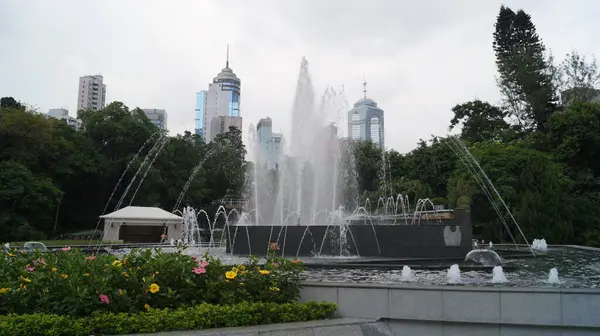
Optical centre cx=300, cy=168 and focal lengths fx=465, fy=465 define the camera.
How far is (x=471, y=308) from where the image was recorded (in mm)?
6348

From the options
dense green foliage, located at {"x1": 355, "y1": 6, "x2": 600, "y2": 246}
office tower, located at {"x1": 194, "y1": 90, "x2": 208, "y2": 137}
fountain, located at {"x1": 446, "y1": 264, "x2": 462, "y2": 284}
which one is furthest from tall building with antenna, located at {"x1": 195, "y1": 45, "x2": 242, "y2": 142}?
fountain, located at {"x1": 446, "y1": 264, "x2": 462, "y2": 284}

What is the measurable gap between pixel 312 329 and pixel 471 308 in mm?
2324

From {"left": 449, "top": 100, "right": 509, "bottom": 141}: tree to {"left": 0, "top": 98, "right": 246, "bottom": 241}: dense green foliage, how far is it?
2208cm

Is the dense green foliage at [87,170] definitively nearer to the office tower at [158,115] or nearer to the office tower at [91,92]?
the office tower at [158,115]

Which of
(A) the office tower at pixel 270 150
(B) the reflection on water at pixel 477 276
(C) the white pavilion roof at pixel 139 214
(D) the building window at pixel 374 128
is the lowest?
(B) the reflection on water at pixel 477 276

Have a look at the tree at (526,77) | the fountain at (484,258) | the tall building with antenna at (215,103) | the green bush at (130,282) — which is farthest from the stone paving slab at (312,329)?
the tall building with antenna at (215,103)

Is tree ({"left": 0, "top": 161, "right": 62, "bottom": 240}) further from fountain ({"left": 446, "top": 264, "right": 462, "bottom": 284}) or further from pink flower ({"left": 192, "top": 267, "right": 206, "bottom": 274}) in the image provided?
fountain ({"left": 446, "top": 264, "right": 462, "bottom": 284})

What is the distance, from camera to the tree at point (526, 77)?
40.0 meters

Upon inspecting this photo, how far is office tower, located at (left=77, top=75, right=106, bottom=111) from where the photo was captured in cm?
7289

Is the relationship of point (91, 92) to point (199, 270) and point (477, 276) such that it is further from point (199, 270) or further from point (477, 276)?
point (199, 270)

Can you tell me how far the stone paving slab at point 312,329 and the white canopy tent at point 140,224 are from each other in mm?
24494

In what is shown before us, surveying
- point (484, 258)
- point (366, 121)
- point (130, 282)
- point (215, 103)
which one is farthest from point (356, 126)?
point (215, 103)

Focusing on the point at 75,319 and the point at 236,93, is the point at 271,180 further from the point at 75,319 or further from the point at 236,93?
the point at 236,93

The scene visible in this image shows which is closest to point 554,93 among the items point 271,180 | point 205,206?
point 271,180
